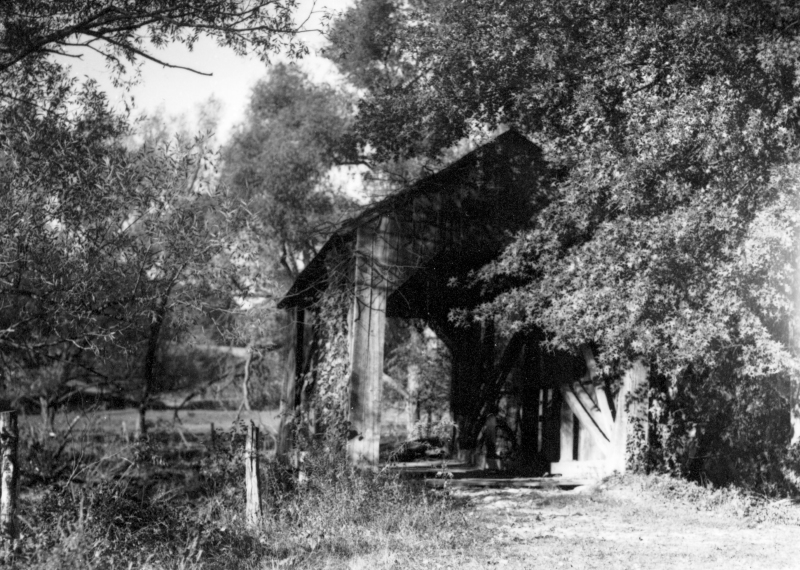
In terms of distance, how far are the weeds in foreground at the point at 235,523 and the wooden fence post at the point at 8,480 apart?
189 mm

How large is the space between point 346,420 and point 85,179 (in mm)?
4605

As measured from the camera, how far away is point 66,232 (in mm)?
8820

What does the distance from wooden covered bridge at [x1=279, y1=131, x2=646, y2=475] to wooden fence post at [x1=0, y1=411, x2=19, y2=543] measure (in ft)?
17.2

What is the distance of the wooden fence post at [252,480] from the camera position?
8.38 metres

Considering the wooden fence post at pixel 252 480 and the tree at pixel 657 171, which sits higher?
the tree at pixel 657 171

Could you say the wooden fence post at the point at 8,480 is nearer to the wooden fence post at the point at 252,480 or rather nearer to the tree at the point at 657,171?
the wooden fence post at the point at 252,480

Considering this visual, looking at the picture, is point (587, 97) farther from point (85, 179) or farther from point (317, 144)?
point (317, 144)

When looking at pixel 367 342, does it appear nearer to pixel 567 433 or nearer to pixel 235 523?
pixel 235 523

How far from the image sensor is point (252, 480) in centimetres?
852

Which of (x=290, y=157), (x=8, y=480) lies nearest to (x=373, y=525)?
(x=8, y=480)

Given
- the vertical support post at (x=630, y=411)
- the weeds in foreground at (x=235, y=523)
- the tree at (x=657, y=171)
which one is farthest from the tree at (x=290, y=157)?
the weeds in foreground at (x=235, y=523)

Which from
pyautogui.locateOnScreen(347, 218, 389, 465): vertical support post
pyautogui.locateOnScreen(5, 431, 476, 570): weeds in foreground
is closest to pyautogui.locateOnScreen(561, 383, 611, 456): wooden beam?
pyautogui.locateOnScreen(5, 431, 476, 570): weeds in foreground

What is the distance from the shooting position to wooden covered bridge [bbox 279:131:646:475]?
11.5 m

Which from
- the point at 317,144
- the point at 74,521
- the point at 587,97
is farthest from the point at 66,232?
A: the point at 317,144
